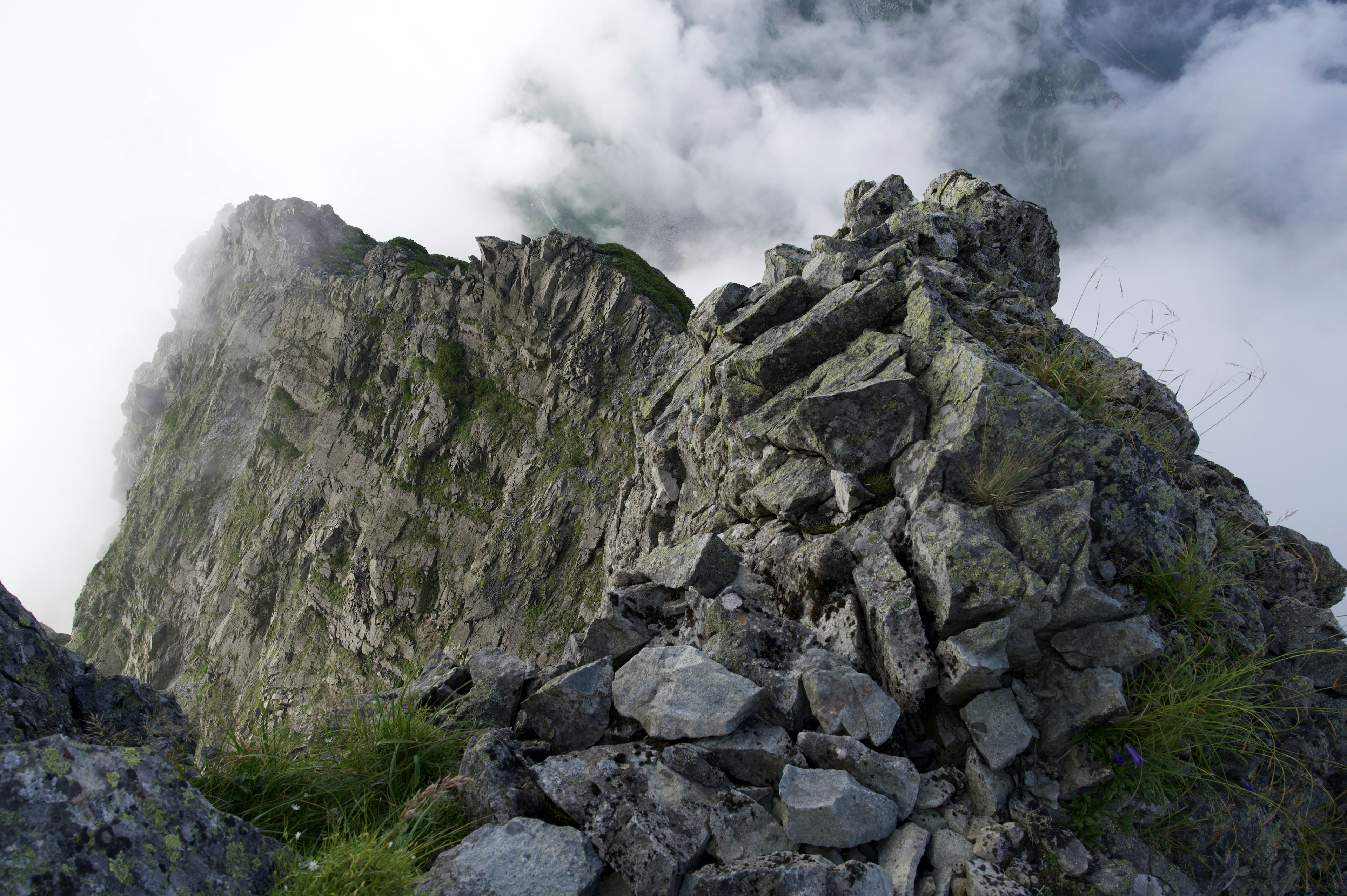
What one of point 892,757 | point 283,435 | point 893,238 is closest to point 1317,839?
point 892,757

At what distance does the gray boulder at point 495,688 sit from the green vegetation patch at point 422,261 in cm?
6033

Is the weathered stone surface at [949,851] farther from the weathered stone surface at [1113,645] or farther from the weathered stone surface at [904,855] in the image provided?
the weathered stone surface at [1113,645]

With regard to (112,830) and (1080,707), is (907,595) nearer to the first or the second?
(1080,707)

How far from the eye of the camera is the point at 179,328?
92.9m

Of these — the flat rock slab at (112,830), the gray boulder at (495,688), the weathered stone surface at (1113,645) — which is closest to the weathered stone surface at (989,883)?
the weathered stone surface at (1113,645)

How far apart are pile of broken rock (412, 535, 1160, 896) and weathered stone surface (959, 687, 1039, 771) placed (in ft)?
0.04

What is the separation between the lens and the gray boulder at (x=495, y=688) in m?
5.87

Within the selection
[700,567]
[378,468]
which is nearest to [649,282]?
→ [378,468]

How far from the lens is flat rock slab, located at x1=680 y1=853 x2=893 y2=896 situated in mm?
3967

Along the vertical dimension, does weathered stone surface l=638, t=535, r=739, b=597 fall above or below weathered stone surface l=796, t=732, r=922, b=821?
above

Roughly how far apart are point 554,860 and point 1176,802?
544cm

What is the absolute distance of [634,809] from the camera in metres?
4.48

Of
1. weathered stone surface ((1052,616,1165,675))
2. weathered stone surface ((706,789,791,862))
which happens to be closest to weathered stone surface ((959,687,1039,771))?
weathered stone surface ((1052,616,1165,675))

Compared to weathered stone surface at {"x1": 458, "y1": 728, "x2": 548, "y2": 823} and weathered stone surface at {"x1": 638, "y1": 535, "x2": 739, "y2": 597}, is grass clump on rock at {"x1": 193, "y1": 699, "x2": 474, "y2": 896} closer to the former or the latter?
weathered stone surface at {"x1": 458, "y1": 728, "x2": 548, "y2": 823}
